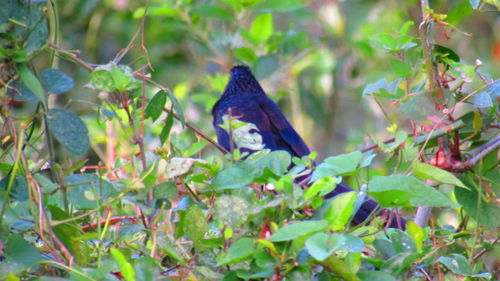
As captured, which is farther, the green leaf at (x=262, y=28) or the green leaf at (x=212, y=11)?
the green leaf at (x=262, y=28)

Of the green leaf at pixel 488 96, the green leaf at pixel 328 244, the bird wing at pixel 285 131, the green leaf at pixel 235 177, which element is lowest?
the bird wing at pixel 285 131

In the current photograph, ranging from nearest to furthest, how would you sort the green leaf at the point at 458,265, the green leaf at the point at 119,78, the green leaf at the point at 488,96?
the green leaf at the point at 119,78 → the green leaf at the point at 458,265 → the green leaf at the point at 488,96

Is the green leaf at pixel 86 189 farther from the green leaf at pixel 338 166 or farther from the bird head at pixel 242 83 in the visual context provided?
the bird head at pixel 242 83

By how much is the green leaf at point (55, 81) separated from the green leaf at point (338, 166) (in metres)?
0.49

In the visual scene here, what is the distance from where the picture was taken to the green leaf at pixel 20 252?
1.17 m

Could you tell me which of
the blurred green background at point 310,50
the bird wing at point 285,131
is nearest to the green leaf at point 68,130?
the bird wing at point 285,131

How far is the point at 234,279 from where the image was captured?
1.20m

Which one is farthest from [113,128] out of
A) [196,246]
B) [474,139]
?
[196,246]

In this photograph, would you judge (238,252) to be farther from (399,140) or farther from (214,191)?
(399,140)

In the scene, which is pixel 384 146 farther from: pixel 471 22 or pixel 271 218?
pixel 471 22

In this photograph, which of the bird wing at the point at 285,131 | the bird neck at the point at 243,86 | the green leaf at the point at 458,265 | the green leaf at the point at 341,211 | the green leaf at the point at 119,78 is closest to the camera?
the green leaf at the point at 341,211

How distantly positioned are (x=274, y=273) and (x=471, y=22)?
479cm

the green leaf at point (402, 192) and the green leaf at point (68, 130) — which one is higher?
the green leaf at point (68, 130)

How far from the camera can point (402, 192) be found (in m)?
1.22
